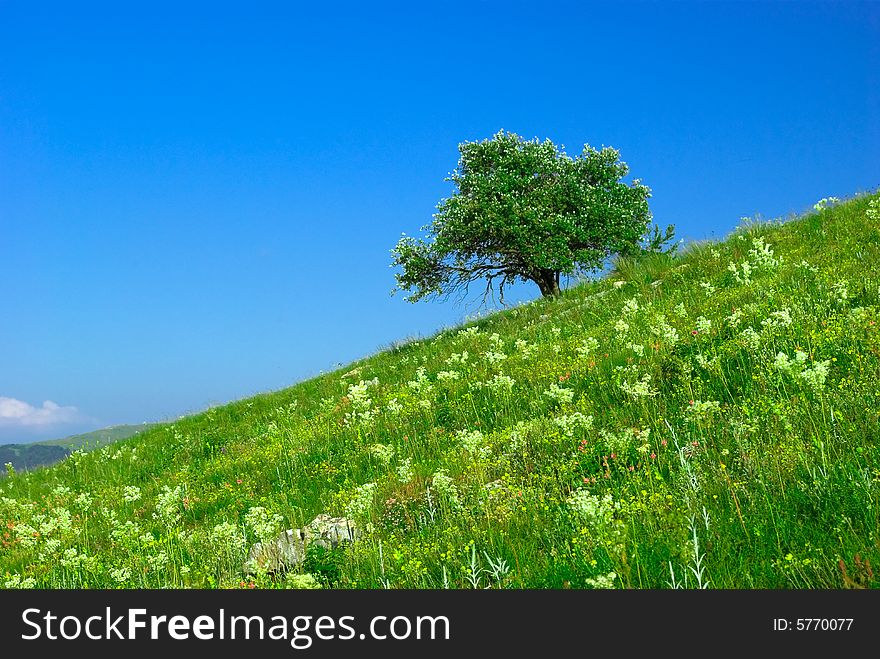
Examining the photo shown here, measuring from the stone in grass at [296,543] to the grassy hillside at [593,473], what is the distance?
0.24 m

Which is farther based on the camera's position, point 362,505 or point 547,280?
point 547,280

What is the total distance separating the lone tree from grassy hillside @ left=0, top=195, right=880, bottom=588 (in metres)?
14.9

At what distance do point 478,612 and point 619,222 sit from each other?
102ft

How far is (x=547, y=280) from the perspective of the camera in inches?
1304

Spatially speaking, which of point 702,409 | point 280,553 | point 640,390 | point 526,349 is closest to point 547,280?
point 526,349

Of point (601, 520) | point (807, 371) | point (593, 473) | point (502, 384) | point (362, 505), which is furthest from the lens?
point (502, 384)

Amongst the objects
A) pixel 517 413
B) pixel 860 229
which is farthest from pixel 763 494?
pixel 860 229

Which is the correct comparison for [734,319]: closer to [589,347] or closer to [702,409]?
[589,347]

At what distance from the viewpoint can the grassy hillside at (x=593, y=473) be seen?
4316 millimetres

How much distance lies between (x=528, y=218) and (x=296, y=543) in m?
24.2

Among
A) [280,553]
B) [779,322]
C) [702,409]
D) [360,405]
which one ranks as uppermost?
[360,405]

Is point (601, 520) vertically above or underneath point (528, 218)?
underneath

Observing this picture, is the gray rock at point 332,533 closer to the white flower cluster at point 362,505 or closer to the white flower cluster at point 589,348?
the white flower cluster at point 362,505

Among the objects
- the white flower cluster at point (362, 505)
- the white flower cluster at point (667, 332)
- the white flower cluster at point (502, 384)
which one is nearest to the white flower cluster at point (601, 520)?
the white flower cluster at point (362, 505)
